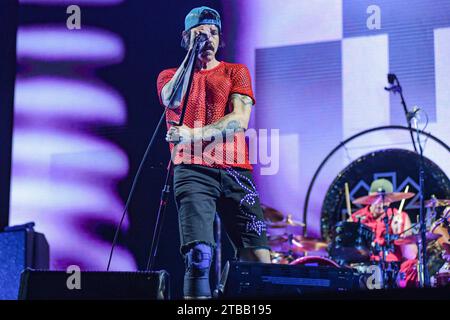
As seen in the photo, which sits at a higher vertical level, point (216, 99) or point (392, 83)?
point (392, 83)

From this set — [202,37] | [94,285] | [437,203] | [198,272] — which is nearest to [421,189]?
[437,203]

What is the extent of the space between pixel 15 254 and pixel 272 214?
1.91m

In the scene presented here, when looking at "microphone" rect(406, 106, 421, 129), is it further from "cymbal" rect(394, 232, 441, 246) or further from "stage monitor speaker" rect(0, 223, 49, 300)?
"stage monitor speaker" rect(0, 223, 49, 300)

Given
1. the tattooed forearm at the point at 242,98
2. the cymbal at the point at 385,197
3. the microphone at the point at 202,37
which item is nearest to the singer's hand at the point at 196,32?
the microphone at the point at 202,37

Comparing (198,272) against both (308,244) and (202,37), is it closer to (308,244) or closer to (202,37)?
(202,37)

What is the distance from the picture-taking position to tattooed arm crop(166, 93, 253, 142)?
3.71 metres

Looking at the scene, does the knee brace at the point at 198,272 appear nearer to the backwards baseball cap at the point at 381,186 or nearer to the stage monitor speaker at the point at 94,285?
the stage monitor speaker at the point at 94,285

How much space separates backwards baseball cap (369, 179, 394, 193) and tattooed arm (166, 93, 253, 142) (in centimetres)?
221

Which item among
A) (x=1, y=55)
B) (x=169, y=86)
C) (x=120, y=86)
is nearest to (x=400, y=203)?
(x=120, y=86)

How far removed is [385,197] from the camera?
561 cm

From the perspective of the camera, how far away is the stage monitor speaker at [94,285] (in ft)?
9.46

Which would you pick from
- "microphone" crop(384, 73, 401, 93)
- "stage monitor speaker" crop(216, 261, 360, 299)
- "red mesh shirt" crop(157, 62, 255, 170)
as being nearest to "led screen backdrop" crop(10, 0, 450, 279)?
"microphone" crop(384, 73, 401, 93)

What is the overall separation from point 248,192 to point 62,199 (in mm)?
2509
